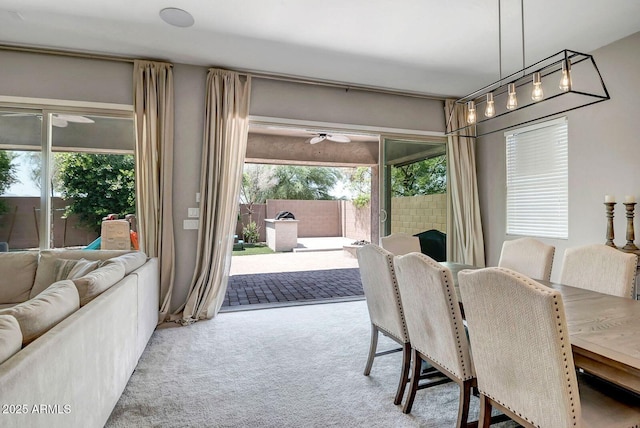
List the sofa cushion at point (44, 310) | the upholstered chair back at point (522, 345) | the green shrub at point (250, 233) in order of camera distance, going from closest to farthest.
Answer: the upholstered chair back at point (522, 345), the sofa cushion at point (44, 310), the green shrub at point (250, 233)

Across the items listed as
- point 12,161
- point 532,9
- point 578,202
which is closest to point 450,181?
point 578,202

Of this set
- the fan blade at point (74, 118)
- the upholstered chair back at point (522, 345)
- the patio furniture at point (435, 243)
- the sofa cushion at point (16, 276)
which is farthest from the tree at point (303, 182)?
the upholstered chair back at point (522, 345)

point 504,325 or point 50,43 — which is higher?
point 50,43

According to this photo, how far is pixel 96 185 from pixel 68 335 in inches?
Result: 117

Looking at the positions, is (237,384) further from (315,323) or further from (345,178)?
(345,178)

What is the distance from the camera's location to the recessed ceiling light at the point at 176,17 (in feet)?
8.63

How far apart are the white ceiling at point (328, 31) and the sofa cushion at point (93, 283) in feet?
6.59

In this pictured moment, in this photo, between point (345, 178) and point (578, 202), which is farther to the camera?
point (345, 178)

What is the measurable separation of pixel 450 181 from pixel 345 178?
751cm

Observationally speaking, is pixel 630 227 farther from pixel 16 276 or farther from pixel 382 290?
pixel 16 276

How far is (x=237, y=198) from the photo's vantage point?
3.78m

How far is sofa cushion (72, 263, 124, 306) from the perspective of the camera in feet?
5.70

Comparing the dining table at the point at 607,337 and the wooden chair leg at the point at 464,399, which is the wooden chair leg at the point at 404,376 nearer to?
the wooden chair leg at the point at 464,399

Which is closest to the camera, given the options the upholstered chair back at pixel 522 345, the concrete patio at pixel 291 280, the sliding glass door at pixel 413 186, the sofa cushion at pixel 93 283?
the upholstered chair back at pixel 522 345
